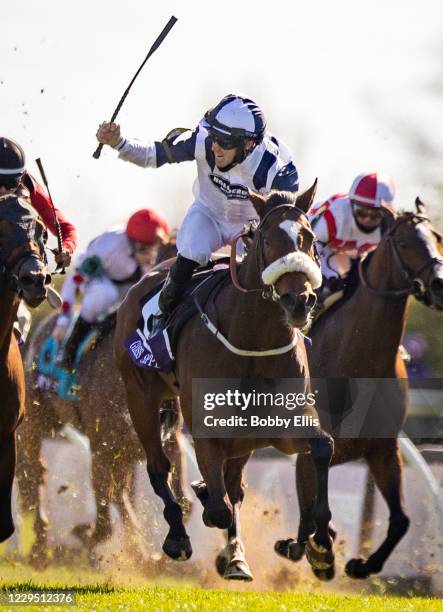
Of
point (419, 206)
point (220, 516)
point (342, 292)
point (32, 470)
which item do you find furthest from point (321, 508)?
point (32, 470)

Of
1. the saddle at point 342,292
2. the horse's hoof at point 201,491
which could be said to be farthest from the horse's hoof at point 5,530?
the saddle at point 342,292

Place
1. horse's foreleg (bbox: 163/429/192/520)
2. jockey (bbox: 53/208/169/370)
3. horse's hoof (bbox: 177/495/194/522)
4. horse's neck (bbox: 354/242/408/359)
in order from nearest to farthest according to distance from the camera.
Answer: horse's neck (bbox: 354/242/408/359) < horse's hoof (bbox: 177/495/194/522) < horse's foreleg (bbox: 163/429/192/520) < jockey (bbox: 53/208/169/370)

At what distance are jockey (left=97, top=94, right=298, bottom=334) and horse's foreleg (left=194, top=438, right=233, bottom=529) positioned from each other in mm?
1132

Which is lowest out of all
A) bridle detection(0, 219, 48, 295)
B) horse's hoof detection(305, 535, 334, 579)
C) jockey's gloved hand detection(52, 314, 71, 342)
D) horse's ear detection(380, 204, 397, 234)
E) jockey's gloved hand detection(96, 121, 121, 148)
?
horse's hoof detection(305, 535, 334, 579)

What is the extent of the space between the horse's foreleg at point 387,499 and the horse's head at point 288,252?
6.67ft

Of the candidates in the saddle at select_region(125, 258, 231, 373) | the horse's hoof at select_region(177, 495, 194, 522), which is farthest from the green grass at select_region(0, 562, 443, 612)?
the saddle at select_region(125, 258, 231, 373)

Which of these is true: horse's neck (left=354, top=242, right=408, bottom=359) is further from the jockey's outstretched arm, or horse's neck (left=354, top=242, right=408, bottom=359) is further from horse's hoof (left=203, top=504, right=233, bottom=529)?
horse's hoof (left=203, top=504, right=233, bottom=529)

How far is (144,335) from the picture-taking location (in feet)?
30.1

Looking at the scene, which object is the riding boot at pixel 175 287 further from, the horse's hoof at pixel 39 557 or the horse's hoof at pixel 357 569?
the horse's hoof at pixel 39 557

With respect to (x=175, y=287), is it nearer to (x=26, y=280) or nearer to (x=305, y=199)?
(x=305, y=199)

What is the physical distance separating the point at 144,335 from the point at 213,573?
1976 millimetres

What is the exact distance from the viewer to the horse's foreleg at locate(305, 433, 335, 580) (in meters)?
7.78

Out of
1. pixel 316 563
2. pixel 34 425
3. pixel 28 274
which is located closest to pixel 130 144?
pixel 28 274

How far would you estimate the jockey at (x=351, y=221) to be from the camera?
34.5 ft
